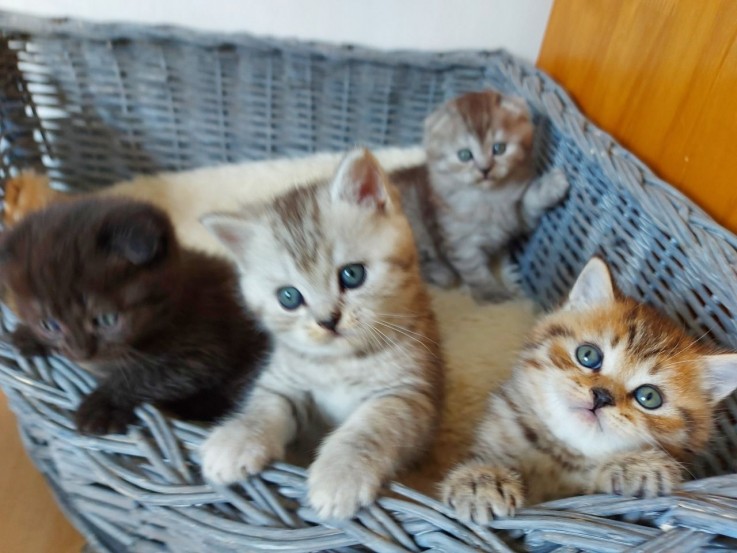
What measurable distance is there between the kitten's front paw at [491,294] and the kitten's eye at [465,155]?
1.16 feet

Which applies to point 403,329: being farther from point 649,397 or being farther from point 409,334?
point 649,397

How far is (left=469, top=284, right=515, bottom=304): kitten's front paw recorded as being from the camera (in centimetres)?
160

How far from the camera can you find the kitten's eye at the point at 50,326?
90cm

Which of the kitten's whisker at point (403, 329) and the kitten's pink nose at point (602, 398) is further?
the kitten's whisker at point (403, 329)

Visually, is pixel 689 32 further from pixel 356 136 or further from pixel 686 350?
pixel 356 136

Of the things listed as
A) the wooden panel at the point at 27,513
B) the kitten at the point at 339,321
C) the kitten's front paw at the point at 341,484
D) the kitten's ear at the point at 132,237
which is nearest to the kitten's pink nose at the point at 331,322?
the kitten at the point at 339,321

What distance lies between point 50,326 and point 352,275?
46 cm

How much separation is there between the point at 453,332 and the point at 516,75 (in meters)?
0.73

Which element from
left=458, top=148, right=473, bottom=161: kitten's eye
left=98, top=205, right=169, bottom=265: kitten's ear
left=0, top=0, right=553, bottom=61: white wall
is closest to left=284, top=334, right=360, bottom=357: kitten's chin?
left=98, top=205, right=169, bottom=265: kitten's ear

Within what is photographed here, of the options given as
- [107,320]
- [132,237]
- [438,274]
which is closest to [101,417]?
[107,320]

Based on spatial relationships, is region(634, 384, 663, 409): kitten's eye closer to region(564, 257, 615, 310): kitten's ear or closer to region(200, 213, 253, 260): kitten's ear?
region(564, 257, 615, 310): kitten's ear

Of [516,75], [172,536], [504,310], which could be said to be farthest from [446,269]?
[172,536]

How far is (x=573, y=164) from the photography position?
1433 mm

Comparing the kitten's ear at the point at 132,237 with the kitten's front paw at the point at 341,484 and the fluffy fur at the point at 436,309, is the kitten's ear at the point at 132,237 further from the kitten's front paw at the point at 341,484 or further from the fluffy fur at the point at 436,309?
the kitten's front paw at the point at 341,484
